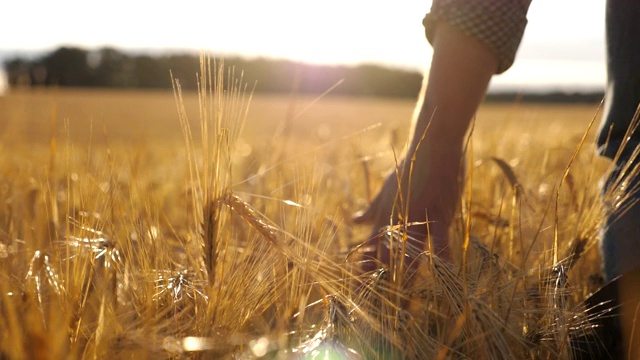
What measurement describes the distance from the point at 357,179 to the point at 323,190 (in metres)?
0.39

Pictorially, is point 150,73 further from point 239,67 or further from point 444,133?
point 444,133

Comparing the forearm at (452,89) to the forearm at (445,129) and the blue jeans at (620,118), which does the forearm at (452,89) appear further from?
the blue jeans at (620,118)

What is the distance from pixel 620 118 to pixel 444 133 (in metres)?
0.36

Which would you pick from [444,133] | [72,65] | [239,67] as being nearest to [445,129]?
[444,133]

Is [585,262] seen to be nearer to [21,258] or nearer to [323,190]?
[323,190]

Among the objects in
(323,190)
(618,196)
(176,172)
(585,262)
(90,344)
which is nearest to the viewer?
(90,344)

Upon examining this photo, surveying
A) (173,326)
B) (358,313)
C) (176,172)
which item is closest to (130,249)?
(173,326)

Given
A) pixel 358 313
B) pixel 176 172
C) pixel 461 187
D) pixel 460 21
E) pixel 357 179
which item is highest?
pixel 460 21

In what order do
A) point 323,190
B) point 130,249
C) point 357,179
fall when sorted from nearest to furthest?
point 130,249
point 323,190
point 357,179

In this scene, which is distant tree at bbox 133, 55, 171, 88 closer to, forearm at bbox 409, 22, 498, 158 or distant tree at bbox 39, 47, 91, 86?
distant tree at bbox 39, 47, 91, 86

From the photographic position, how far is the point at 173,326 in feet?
3.05

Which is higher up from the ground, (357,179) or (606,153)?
(606,153)

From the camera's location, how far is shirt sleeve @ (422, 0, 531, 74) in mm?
1185

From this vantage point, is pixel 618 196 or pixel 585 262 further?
pixel 585 262
